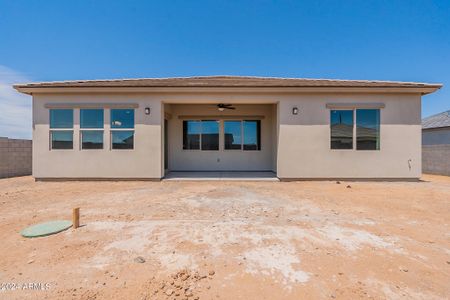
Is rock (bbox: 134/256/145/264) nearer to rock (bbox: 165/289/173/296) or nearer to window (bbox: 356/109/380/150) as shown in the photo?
rock (bbox: 165/289/173/296)

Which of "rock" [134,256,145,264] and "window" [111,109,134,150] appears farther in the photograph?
"window" [111,109,134,150]

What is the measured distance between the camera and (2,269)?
214cm

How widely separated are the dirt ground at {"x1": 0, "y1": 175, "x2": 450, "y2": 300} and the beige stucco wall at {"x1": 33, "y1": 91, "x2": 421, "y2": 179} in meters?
2.49

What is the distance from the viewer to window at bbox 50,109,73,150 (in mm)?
7391

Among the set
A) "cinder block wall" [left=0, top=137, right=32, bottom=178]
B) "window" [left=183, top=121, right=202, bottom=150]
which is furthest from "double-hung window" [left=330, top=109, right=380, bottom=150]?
"cinder block wall" [left=0, top=137, right=32, bottom=178]

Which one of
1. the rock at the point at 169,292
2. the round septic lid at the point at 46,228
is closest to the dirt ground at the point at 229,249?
the rock at the point at 169,292

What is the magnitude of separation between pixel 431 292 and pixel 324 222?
168cm

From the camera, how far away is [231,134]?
959 cm

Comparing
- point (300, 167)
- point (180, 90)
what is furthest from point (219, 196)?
point (180, 90)

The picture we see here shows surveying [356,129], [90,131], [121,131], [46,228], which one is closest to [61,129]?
[90,131]

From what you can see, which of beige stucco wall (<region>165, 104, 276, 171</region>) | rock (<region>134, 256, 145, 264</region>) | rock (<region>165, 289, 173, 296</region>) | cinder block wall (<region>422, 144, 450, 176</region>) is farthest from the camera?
beige stucco wall (<region>165, 104, 276, 171</region>)

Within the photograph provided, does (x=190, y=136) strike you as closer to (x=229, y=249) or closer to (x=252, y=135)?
(x=252, y=135)

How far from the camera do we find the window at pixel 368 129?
7.40m

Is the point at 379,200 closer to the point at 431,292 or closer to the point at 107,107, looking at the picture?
the point at 431,292
